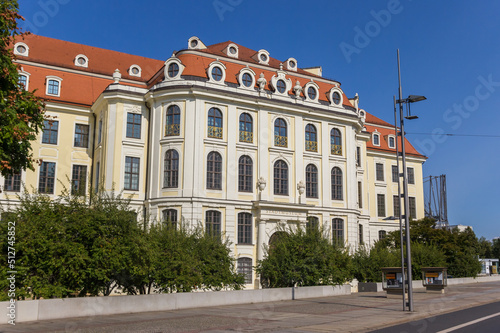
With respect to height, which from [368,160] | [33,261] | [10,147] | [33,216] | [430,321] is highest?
[368,160]

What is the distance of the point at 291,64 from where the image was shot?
1703 inches

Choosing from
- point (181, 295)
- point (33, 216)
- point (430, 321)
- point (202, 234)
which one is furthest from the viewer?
point (202, 234)

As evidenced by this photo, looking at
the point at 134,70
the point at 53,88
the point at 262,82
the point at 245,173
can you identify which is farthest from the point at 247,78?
the point at 53,88

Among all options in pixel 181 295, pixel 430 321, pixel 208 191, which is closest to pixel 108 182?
pixel 208 191

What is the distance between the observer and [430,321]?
17047mm

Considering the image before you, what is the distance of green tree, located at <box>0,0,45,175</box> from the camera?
46.4 feet

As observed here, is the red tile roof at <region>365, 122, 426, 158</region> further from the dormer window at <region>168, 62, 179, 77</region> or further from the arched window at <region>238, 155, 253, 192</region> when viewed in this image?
the dormer window at <region>168, 62, 179, 77</region>

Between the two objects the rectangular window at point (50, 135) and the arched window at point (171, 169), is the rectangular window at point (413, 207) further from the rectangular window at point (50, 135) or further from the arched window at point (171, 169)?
the rectangular window at point (50, 135)

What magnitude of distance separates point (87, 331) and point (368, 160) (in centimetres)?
4417

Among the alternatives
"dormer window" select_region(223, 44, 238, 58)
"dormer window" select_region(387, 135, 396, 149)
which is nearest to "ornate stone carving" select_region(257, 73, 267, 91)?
"dormer window" select_region(223, 44, 238, 58)

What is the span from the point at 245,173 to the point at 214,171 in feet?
8.41

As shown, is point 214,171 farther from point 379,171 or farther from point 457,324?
point 379,171

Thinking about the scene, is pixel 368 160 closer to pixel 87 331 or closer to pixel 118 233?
pixel 118 233

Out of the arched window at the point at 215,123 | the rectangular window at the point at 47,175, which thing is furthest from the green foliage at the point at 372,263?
the rectangular window at the point at 47,175
